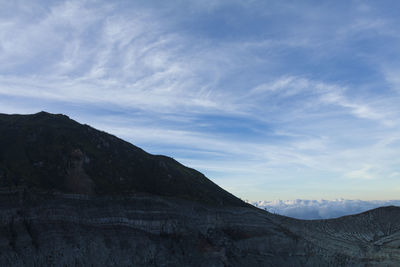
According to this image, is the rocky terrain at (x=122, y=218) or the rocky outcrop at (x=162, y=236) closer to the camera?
the rocky outcrop at (x=162, y=236)

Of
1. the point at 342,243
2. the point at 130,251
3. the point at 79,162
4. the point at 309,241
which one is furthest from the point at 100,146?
the point at 342,243

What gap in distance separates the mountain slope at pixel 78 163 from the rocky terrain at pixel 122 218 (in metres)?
0.27

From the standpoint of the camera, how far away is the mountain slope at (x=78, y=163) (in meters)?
76.2

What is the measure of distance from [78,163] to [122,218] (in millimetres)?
19894

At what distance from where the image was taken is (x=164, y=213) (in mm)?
84438

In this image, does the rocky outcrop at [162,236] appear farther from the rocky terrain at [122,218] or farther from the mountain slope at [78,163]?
the mountain slope at [78,163]

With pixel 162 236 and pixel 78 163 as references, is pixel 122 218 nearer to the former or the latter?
pixel 162 236

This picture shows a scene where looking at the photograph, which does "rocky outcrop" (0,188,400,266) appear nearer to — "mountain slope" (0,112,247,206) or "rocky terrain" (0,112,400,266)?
"rocky terrain" (0,112,400,266)

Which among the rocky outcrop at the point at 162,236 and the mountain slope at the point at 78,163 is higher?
the mountain slope at the point at 78,163

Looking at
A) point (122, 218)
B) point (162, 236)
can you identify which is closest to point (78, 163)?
point (122, 218)

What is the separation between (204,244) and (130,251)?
20211 mm

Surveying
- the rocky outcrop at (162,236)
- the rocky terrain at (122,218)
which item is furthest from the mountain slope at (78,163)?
the rocky outcrop at (162,236)

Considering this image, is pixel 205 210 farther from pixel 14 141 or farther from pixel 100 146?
pixel 14 141

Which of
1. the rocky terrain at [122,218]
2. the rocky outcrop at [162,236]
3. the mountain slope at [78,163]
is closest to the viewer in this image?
the rocky outcrop at [162,236]
